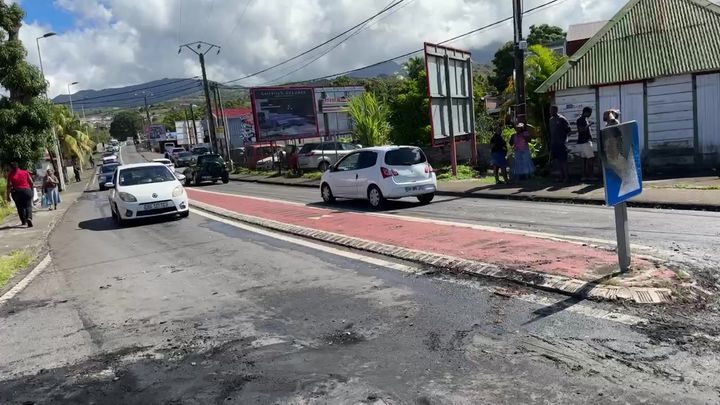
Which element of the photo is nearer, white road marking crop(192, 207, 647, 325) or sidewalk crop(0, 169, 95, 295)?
white road marking crop(192, 207, 647, 325)

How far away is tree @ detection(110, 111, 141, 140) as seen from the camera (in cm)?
16612

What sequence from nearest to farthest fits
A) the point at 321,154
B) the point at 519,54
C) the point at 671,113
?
the point at 671,113 → the point at 519,54 → the point at 321,154

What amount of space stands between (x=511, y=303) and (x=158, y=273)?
17.1ft

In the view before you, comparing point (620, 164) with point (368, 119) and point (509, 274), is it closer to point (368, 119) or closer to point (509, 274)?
point (509, 274)

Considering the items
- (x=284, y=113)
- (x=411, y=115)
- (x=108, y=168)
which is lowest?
(x=108, y=168)

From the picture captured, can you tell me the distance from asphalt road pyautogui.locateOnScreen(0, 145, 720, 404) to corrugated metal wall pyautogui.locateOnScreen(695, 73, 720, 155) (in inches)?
482

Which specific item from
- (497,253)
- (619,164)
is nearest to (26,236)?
(497,253)

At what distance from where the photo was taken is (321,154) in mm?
30766

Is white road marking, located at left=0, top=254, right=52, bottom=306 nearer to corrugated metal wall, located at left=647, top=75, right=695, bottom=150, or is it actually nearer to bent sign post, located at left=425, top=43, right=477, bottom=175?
bent sign post, located at left=425, top=43, right=477, bottom=175

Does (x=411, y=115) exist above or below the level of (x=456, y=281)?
above

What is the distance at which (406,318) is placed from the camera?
5.47m

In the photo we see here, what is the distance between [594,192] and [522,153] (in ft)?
11.7

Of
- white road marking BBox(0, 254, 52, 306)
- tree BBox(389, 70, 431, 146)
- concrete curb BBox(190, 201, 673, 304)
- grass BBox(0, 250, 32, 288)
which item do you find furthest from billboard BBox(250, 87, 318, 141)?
concrete curb BBox(190, 201, 673, 304)

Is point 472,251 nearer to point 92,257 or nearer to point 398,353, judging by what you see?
point 398,353
